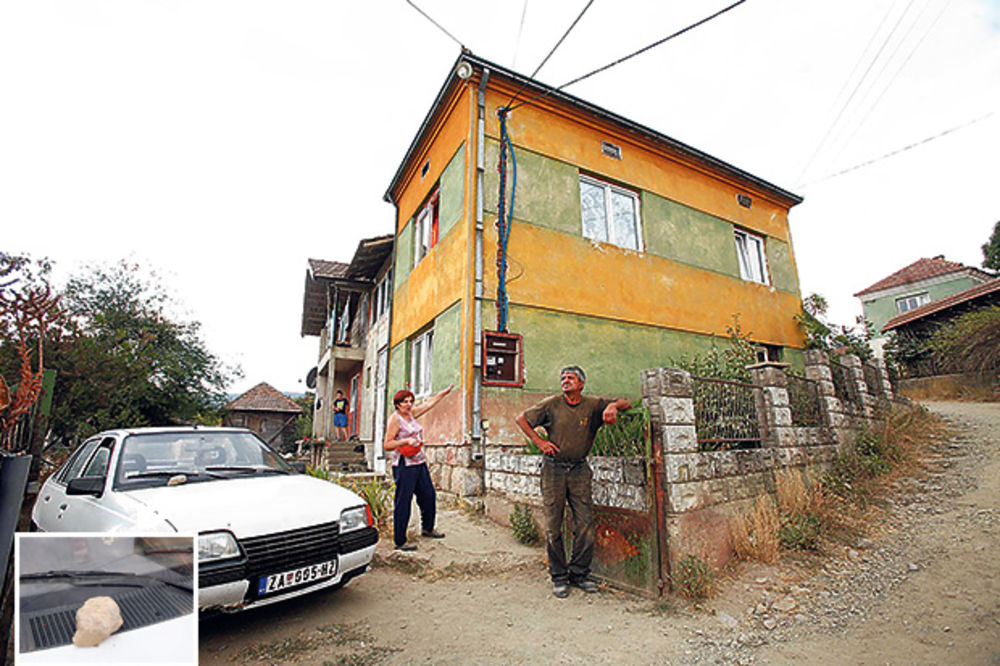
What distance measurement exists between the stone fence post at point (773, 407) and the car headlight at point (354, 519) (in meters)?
4.45

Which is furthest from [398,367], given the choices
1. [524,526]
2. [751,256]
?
[751,256]

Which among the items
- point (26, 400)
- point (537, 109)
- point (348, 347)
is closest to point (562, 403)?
point (26, 400)

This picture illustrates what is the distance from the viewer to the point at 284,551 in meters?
3.34

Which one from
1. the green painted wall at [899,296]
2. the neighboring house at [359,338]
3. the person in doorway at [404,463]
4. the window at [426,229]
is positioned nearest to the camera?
the person in doorway at [404,463]

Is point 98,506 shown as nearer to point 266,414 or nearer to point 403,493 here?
point 403,493

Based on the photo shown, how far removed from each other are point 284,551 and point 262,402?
2860 centimetres

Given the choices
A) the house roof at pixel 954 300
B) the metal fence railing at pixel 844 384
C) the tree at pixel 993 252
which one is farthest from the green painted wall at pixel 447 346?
the tree at pixel 993 252

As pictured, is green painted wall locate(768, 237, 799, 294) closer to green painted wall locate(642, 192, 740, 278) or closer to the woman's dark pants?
green painted wall locate(642, 192, 740, 278)

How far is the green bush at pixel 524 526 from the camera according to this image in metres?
5.74

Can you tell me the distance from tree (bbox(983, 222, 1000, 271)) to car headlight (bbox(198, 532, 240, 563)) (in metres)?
41.1

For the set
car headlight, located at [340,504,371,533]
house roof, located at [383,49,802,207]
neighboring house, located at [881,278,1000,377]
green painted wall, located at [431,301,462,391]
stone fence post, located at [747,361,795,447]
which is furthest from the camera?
neighboring house, located at [881,278,1000,377]

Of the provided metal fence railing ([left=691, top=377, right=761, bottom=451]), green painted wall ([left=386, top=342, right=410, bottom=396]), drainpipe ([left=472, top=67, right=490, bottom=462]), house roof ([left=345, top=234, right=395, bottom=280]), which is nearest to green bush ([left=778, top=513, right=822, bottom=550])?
metal fence railing ([left=691, top=377, right=761, bottom=451])

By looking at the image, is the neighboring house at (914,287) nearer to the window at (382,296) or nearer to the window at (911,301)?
the window at (911,301)

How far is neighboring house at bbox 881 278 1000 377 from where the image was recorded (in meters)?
15.8
